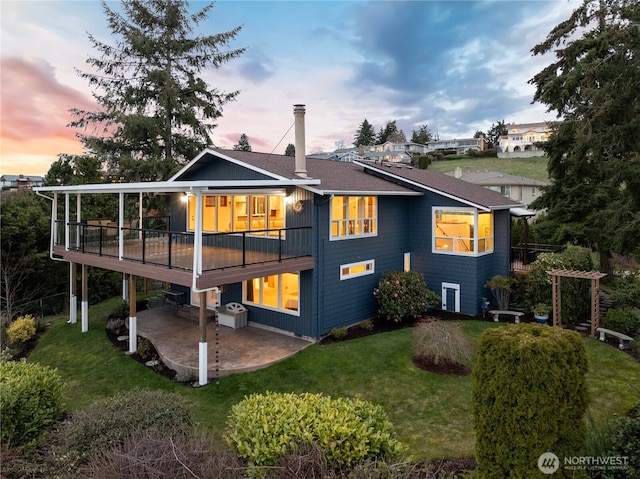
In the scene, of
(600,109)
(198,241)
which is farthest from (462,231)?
(198,241)

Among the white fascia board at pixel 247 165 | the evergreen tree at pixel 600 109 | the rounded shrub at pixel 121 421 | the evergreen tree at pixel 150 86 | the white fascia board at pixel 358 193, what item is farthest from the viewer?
the evergreen tree at pixel 150 86

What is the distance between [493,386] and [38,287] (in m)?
20.9

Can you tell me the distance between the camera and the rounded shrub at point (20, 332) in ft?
44.6

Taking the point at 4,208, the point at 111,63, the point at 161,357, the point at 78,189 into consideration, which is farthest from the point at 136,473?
the point at 111,63

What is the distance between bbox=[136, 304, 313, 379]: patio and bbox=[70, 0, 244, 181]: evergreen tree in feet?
37.6

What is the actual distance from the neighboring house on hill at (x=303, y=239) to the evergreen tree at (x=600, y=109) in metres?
3.86

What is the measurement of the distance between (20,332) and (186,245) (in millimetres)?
6734

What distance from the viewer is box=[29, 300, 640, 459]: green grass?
743 centimetres

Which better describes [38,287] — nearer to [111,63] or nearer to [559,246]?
[111,63]

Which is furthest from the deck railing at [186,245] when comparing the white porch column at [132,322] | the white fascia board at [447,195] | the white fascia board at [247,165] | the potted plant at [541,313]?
the potted plant at [541,313]

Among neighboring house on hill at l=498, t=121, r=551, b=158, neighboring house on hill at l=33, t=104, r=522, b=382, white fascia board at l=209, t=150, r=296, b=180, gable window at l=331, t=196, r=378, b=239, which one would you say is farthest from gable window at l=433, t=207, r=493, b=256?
neighboring house on hill at l=498, t=121, r=551, b=158

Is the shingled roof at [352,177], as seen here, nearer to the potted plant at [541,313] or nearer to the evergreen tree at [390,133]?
the potted plant at [541,313]

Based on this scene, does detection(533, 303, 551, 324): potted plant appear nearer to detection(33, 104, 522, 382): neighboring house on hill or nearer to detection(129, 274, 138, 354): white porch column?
detection(33, 104, 522, 382): neighboring house on hill

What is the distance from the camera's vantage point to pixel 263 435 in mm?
4645
